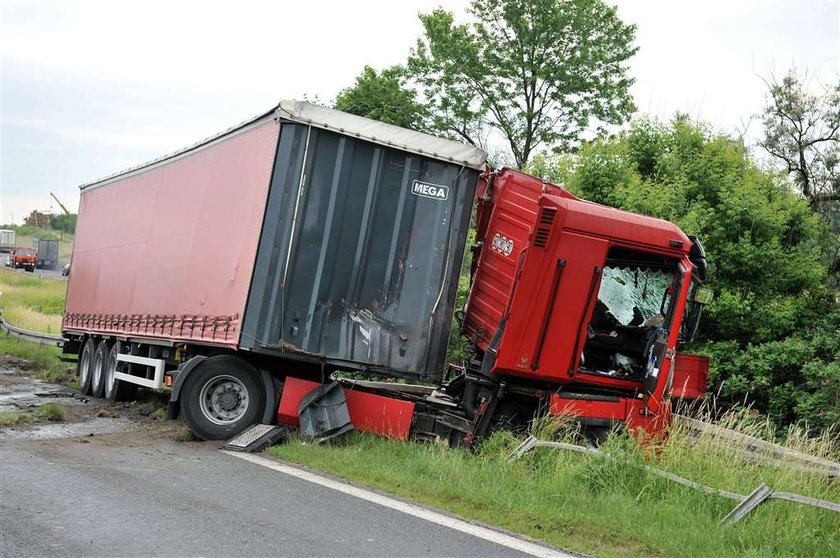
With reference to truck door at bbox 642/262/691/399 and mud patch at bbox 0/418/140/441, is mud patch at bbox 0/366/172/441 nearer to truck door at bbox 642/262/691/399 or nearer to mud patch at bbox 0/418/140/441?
mud patch at bbox 0/418/140/441

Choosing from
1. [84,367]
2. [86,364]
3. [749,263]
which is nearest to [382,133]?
[749,263]

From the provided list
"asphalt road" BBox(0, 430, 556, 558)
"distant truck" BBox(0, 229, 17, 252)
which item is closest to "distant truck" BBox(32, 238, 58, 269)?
"distant truck" BBox(0, 229, 17, 252)

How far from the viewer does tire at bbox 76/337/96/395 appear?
1563 centimetres

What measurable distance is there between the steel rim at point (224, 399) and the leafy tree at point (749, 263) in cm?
751

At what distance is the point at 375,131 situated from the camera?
9.79m

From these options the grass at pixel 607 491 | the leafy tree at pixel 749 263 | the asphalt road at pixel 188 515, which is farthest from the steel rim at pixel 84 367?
the leafy tree at pixel 749 263

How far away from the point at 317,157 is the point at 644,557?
18.3 ft

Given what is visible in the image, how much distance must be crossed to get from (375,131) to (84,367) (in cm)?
908

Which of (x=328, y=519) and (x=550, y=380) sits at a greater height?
(x=550, y=380)

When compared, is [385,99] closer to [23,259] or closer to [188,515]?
[188,515]

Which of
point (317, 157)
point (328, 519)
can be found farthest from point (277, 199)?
point (328, 519)

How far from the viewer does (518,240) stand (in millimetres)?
9531

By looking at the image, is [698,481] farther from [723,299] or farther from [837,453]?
[723,299]

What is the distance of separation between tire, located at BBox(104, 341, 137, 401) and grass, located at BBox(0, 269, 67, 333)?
55.3 ft
